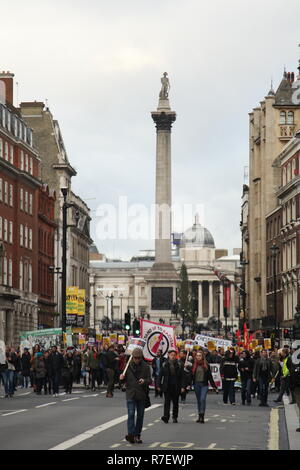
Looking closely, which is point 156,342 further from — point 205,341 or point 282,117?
point 282,117

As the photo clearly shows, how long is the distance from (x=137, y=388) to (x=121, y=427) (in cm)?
467

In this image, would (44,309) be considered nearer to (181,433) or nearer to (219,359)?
(219,359)

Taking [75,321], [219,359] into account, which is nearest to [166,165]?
[75,321]

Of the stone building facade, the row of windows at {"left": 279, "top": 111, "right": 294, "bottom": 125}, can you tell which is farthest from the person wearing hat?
the row of windows at {"left": 279, "top": 111, "right": 294, "bottom": 125}

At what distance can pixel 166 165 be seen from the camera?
142500mm

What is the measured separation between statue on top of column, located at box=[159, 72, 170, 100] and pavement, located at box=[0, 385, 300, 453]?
106 m

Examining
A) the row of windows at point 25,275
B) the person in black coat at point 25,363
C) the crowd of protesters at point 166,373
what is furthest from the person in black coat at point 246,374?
the row of windows at point 25,275

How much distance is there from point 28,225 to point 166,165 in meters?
43.0

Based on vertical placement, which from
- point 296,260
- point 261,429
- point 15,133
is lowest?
point 261,429

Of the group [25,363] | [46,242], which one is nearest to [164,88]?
[46,242]

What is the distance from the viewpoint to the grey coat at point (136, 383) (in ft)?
85.6
